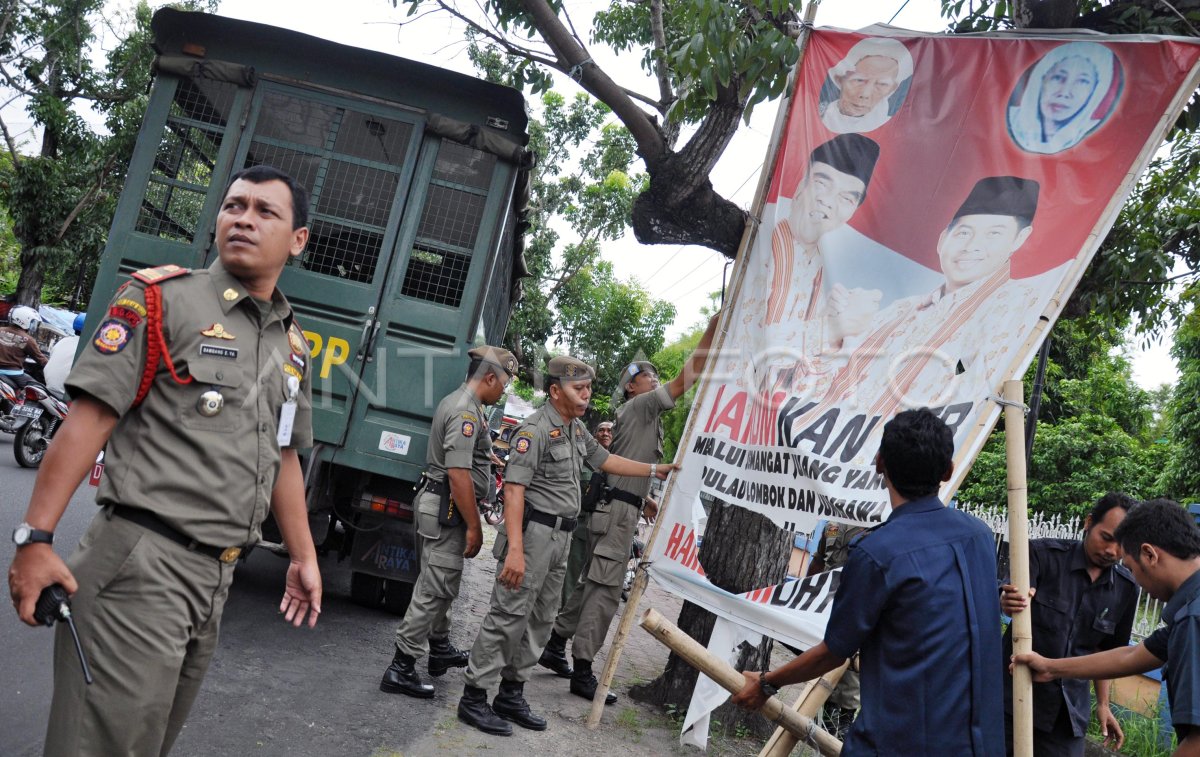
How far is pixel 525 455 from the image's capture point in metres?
4.86

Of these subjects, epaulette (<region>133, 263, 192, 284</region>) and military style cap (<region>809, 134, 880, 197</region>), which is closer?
epaulette (<region>133, 263, 192, 284</region>)

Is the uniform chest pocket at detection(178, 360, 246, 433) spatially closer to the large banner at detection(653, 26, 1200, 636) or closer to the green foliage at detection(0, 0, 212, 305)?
the large banner at detection(653, 26, 1200, 636)

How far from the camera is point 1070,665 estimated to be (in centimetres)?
289

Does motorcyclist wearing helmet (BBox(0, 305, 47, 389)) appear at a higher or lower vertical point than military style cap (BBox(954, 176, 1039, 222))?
lower

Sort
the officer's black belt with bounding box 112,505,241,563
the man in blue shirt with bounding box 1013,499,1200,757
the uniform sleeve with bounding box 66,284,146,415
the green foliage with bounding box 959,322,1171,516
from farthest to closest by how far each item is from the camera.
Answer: the green foliage with bounding box 959,322,1171,516, the man in blue shirt with bounding box 1013,499,1200,757, the officer's black belt with bounding box 112,505,241,563, the uniform sleeve with bounding box 66,284,146,415

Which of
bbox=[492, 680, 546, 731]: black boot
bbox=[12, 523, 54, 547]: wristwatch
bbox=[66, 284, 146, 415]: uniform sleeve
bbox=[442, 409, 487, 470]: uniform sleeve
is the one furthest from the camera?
bbox=[442, 409, 487, 470]: uniform sleeve

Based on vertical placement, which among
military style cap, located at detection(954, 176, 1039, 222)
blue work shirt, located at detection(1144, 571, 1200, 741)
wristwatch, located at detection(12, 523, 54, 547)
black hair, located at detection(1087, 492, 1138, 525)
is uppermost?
military style cap, located at detection(954, 176, 1039, 222)

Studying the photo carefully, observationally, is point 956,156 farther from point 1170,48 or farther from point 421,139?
point 421,139

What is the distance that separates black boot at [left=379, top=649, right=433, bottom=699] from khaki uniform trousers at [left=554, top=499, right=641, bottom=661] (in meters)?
1.08

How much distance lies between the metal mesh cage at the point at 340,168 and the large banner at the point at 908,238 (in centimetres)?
249

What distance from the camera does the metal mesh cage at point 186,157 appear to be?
18.5 feet

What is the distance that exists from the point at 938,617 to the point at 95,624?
6.71 ft

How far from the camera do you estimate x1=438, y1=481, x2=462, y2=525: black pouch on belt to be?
513cm

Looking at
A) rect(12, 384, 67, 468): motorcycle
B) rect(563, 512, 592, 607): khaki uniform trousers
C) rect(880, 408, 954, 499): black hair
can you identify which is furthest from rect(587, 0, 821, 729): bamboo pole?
rect(12, 384, 67, 468): motorcycle
